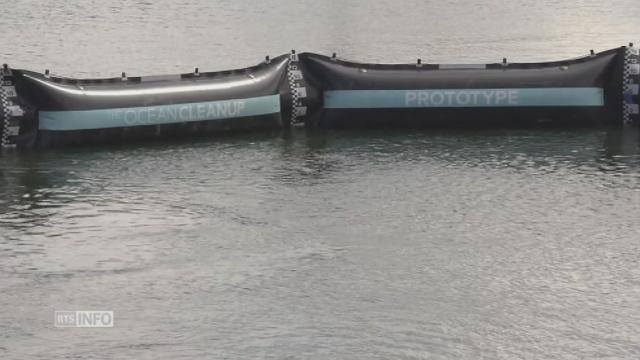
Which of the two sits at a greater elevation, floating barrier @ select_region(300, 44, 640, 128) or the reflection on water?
floating barrier @ select_region(300, 44, 640, 128)

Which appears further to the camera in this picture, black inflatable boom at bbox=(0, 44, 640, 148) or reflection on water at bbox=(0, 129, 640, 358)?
black inflatable boom at bbox=(0, 44, 640, 148)

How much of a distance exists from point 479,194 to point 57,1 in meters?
60.1

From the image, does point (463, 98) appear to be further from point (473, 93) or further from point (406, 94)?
point (406, 94)

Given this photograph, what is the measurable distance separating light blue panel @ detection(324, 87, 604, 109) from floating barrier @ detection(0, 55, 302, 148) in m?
1.52

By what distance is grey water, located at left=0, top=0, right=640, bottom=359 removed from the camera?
11.8 m

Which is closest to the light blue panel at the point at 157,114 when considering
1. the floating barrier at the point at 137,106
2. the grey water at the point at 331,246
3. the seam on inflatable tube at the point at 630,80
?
the floating barrier at the point at 137,106

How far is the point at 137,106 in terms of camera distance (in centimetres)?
2156

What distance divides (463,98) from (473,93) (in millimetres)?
232

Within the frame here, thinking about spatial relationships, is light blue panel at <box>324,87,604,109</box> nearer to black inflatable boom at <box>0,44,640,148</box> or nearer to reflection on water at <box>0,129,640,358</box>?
black inflatable boom at <box>0,44,640,148</box>

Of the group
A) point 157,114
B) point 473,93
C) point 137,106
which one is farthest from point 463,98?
point 137,106

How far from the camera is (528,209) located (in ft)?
56.0

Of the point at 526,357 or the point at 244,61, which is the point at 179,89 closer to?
the point at 526,357

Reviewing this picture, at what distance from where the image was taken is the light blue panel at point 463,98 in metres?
23.1

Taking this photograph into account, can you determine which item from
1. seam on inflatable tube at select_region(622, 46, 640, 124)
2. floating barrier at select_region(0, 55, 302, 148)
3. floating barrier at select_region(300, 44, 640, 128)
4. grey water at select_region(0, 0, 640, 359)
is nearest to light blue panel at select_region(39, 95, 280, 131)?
floating barrier at select_region(0, 55, 302, 148)
